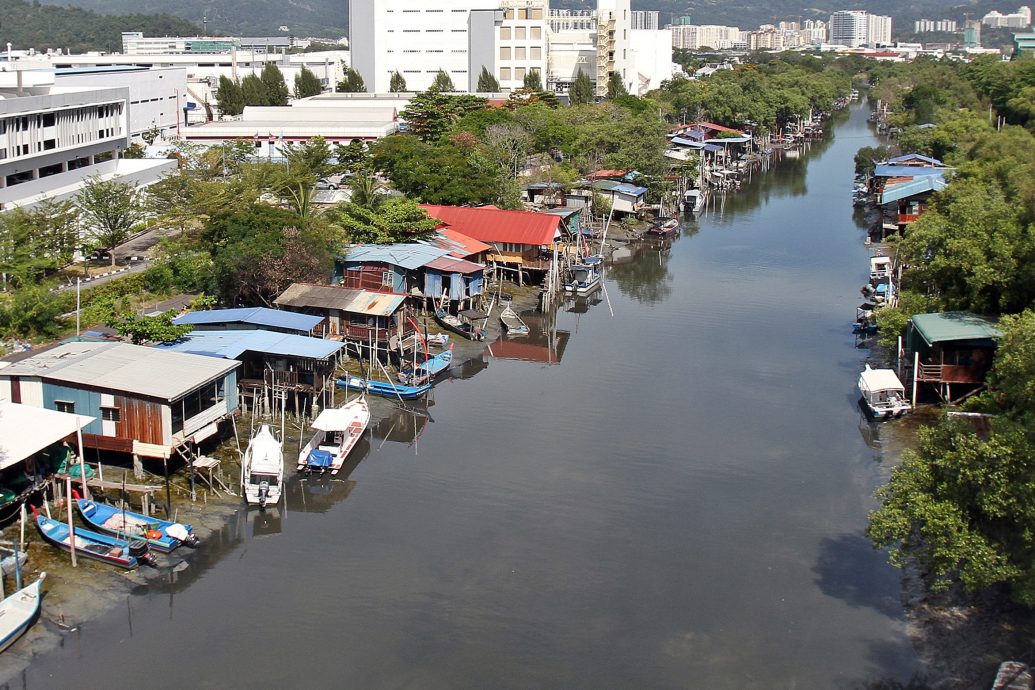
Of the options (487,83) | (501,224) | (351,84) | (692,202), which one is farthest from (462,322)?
(351,84)

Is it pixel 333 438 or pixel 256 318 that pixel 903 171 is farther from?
pixel 333 438

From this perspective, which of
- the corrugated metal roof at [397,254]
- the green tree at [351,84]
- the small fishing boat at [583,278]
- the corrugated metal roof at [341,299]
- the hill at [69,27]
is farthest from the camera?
the hill at [69,27]

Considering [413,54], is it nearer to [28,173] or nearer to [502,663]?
[28,173]

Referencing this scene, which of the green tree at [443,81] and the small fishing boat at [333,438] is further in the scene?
the green tree at [443,81]

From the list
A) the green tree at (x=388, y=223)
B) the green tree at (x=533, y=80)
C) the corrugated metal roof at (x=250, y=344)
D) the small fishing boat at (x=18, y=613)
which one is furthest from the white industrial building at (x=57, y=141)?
the green tree at (x=533, y=80)

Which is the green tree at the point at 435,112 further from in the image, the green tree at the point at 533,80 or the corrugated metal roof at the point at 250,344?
the corrugated metal roof at the point at 250,344

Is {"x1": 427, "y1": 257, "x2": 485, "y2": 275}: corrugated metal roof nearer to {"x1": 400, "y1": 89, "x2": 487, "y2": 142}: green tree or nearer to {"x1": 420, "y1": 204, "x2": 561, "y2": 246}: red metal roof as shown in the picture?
{"x1": 420, "y1": 204, "x2": 561, "y2": 246}: red metal roof

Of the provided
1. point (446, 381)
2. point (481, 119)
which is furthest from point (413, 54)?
point (446, 381)
